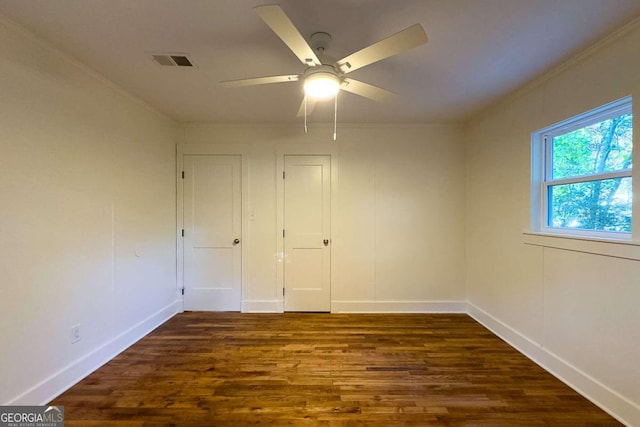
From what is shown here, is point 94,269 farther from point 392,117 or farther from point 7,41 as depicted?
point 392,117

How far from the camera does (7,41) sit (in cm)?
168

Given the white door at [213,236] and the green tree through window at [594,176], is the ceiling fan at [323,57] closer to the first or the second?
the green tree through window at [594,176]

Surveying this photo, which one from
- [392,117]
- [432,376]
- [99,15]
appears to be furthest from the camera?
[392,117]

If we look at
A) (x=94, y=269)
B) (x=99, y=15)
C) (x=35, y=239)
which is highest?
(x=99, y=15)

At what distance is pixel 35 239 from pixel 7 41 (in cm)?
119

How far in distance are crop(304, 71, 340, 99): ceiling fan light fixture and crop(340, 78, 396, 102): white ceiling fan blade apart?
0.08 m

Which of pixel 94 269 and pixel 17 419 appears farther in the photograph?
pixel 94 269

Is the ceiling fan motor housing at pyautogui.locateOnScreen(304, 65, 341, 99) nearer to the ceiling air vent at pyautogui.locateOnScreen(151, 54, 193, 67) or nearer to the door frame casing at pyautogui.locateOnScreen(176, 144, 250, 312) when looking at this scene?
the ceiling air vent at pyautogui.locateOnScreen(151, 54, 193, 67)

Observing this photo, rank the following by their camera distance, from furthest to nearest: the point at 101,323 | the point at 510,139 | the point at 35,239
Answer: the point at 510,139 < the point at 101,323 < the point at 35,239

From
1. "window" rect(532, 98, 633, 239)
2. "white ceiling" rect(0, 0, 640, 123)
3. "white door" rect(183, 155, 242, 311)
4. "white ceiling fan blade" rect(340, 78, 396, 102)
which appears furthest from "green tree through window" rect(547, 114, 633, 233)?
"white door" rect(183, 155, 242, 311)

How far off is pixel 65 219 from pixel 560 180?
3.81m

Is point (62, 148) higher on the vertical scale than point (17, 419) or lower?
higher

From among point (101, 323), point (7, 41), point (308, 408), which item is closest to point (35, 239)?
point (101, 323)

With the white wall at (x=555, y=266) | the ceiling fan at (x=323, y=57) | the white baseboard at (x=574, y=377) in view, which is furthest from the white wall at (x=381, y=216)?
the ceiling fan at (x=323, y=57)
